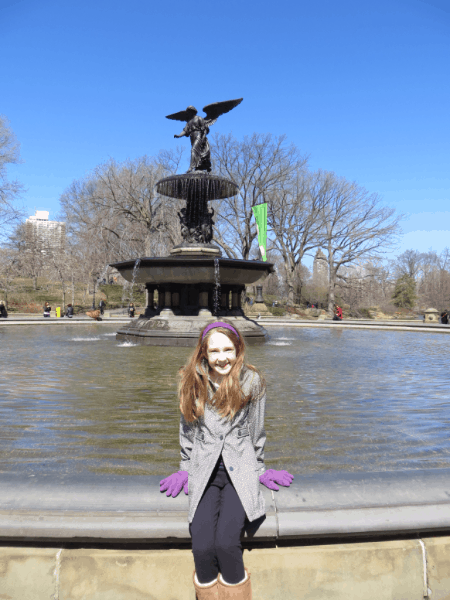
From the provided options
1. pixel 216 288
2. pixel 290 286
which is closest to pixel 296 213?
pixel 290 286

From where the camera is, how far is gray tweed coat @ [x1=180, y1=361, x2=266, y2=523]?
2072 millimetres

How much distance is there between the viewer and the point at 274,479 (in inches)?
88.9

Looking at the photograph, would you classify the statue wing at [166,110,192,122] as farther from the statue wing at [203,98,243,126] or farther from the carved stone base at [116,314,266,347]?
the carved stone base at [116,314,266,347]

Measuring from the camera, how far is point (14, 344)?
39.9ft

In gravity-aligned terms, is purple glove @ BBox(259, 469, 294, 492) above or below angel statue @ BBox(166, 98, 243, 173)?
below

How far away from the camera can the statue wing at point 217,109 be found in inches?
609

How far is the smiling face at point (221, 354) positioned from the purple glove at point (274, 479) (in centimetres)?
57

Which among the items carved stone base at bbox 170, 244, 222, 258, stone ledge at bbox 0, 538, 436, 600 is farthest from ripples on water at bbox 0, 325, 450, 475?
carved stone base at bbox 170, 244, 222, 258

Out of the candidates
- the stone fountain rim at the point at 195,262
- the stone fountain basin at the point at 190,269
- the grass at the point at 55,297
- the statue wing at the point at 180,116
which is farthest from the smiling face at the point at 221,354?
the grass at the point at 55,297

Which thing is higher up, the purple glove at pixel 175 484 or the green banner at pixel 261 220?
the green banner at pixel 261 220

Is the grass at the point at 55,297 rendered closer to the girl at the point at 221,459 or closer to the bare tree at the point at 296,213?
the bare tree at the point at 296,213

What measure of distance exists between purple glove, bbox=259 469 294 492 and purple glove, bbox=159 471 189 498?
39 centimetres

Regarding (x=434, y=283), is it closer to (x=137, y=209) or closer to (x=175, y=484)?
(x=137, y=209)

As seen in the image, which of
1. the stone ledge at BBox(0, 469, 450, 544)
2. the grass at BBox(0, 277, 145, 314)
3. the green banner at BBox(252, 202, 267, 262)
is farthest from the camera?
the grass at BBox(0, 277, 145, 314)
